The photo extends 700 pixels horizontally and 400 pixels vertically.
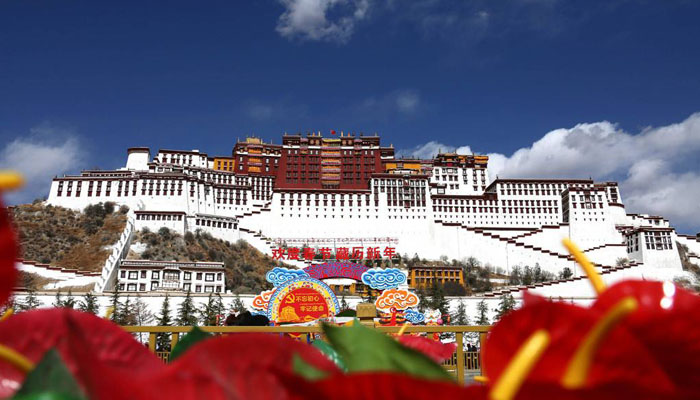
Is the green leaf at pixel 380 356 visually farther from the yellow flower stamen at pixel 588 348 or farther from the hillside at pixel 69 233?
the hillside at pixel 69 233

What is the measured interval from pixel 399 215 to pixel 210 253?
23.7 metres

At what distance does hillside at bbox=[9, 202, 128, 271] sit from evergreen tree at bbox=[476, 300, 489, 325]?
36.5 m

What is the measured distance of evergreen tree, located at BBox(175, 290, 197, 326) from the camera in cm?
3125

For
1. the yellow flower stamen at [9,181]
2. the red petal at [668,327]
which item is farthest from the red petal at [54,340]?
the red petal at [668,327]

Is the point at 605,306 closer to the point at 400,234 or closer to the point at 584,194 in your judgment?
the point at 400,234

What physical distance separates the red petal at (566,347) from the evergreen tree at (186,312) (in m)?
32.4

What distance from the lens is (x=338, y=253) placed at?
187 ft

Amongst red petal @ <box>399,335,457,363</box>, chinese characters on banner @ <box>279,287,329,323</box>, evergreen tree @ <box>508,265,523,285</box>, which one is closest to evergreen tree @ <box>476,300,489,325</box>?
evergreen tree @ <box>508,265,523,285</box>

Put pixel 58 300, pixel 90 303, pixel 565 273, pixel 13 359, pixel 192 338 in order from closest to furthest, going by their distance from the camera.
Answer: pixel 13 359 → pixel 192 338 → pixel 58 300 → pixel 90 303 → pixel 565 273

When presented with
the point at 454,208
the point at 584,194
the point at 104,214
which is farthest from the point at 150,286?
the point at 584,194

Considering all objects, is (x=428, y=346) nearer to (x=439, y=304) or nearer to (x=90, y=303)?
(x=90, y=303)

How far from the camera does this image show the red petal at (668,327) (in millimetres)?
629

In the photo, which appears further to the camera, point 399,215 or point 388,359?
point 399,215

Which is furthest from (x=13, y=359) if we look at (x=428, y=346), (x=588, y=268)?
(x=428, y=346)
